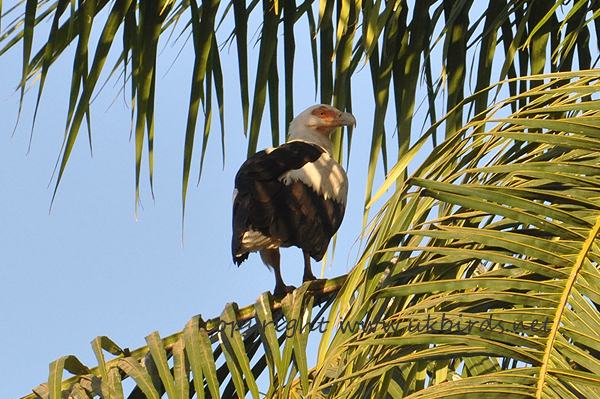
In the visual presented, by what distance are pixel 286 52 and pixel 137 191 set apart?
0.81m

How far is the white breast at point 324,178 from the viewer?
3.31 metres

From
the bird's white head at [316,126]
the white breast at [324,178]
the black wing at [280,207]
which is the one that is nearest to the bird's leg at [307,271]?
the black wing at [280,207]

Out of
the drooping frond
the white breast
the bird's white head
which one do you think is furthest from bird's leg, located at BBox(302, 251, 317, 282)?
the drooping frond

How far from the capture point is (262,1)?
279cm

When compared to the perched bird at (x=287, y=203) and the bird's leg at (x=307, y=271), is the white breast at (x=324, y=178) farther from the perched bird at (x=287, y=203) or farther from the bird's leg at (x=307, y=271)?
the bird's leg at (x=307, y=271)

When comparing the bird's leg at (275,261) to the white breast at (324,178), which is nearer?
the white breast at (324,178)

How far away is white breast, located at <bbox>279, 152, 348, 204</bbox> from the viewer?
10.9 ft

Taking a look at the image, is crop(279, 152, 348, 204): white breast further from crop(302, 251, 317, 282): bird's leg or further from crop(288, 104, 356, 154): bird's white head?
crop(288, 104, 356, 154): bird's white head

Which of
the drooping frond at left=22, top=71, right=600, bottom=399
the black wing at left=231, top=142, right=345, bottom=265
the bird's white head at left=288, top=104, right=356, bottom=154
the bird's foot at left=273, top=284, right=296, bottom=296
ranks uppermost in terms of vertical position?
the bird's white head at left=288, top=104, right=356, bottom=154

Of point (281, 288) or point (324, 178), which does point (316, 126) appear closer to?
point (324, 178)

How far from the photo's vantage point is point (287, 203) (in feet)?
10.5

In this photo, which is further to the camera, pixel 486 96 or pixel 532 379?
pixel 486 96

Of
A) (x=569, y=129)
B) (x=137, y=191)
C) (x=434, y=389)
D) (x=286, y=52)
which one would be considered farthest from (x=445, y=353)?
(x=286, y=52)

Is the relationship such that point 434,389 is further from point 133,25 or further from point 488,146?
point 133,25
